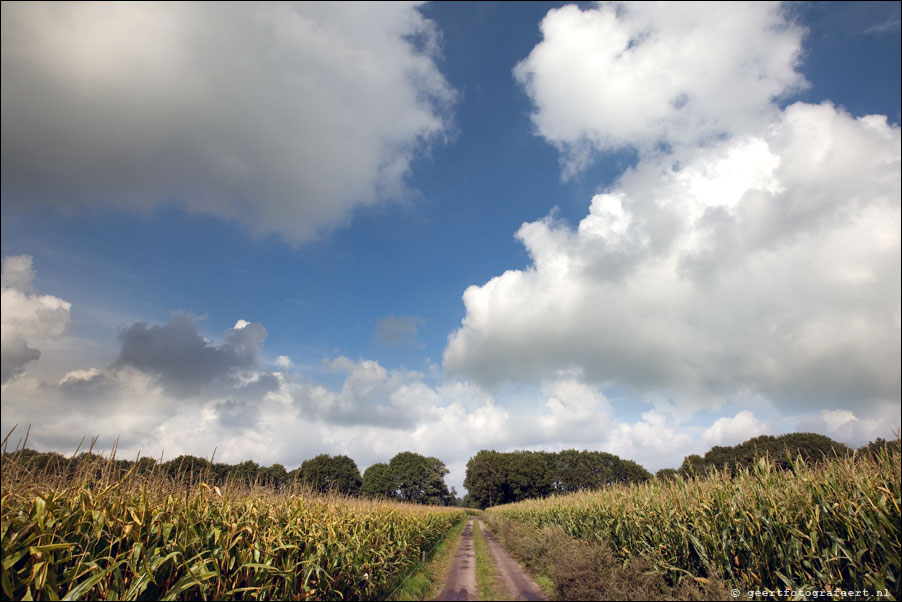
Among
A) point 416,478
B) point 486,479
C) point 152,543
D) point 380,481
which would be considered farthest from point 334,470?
point 152,543

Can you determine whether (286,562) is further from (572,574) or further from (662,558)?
(662,558)

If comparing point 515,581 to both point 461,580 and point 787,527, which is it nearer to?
point 461,580

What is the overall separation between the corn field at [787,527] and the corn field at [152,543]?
30.8ft

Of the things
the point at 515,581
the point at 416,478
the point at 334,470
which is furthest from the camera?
the point at 416,478

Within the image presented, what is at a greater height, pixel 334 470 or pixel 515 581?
pixel 334 470

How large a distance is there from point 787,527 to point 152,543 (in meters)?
11.8

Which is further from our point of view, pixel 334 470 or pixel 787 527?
pixel 334 470

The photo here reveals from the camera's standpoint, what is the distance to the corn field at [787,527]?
7133 mm

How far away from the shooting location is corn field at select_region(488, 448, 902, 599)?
713 cm

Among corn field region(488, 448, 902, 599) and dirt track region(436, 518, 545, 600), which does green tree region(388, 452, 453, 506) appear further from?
corn field region(488, 448, 902, 599)

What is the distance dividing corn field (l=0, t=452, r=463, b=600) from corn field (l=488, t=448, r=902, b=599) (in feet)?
30.8

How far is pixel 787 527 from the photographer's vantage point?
328 inches

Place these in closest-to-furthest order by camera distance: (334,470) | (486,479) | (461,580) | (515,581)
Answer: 1. (515,581)
2. (461,580)
3. (334,470)
4. (486,479)

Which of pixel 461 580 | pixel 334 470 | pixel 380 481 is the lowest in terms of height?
pixel 461 580
